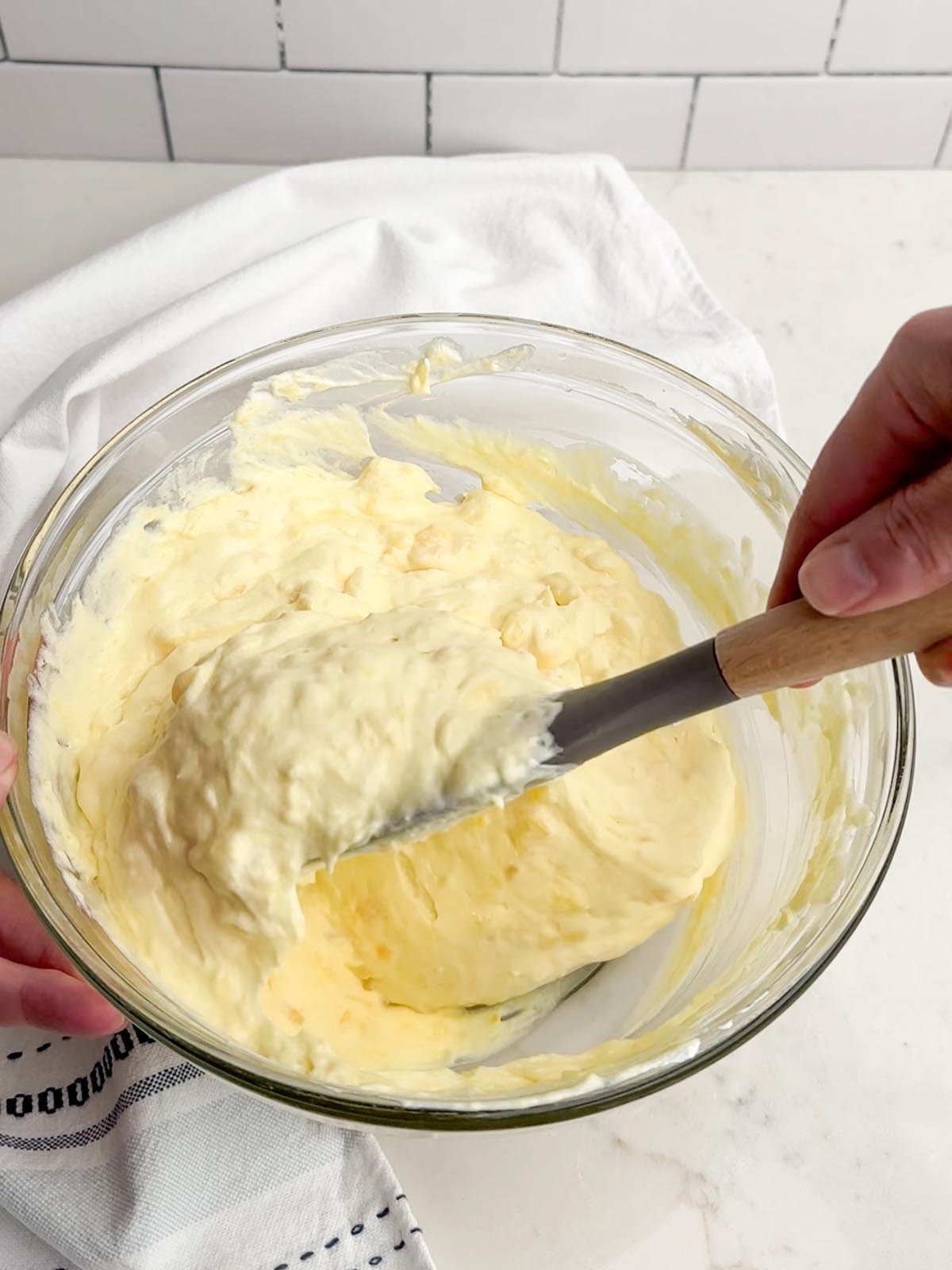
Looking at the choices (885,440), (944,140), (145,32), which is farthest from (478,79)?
(885,440)

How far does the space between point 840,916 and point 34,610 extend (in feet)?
2.49

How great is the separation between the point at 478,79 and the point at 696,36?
0.95ft

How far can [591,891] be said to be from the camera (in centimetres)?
107

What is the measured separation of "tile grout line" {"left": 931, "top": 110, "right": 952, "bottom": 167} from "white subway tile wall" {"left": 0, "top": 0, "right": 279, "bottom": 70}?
0.95 meters

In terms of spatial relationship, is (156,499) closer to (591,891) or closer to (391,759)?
(391,759)

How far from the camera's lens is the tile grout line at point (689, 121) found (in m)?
1.63

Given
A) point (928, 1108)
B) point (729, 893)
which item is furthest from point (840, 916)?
point (928, 1108)

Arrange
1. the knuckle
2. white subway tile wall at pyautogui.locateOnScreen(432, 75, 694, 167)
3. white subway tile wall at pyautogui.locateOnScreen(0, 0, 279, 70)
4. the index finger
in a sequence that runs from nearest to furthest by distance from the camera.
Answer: the knuckle < the index finger < white subway tile wall at pyautogui.locateOnScreen(0, 0, 279, 70) < white subway tile wall at pyautogui.locateOnScreen(432, 75, 694, 167)

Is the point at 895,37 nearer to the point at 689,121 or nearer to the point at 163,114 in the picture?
the point at 689,121

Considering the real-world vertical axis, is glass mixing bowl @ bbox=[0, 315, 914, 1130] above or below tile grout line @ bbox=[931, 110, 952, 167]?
below

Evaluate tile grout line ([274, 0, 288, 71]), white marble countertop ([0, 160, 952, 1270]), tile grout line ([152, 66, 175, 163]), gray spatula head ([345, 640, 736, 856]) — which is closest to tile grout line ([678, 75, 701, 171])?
tile grout line ([274, 0, 288, 71])

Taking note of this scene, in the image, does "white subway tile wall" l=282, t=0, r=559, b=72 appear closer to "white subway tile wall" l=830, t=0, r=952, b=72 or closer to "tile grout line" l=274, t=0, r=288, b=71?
"tile grout line" l=274, t=0, r=288, b=71

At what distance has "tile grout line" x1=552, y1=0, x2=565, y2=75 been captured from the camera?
4.96ft

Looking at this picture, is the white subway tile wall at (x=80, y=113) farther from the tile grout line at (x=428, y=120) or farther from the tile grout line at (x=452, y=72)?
the tile grout line at (x=428, y=120)
